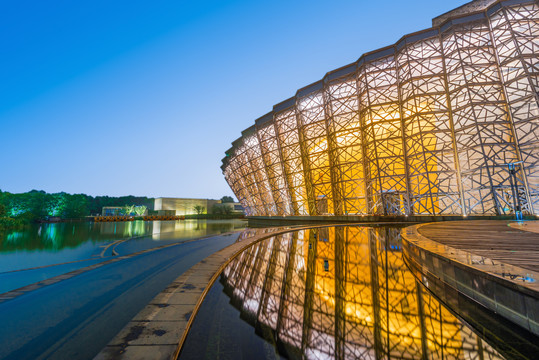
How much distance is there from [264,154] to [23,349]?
1088 inches

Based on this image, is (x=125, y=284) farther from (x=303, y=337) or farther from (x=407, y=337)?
(x=407, y=337)

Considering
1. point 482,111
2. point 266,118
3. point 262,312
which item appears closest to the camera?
point 262,312

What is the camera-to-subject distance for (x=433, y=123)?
19844 mm

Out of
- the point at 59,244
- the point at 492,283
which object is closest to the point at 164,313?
the point at 492,283

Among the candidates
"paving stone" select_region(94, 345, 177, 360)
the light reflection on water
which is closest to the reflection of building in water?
"paving stone" select_region(94, 345, 177, 360)

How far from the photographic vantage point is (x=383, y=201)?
21.1 m

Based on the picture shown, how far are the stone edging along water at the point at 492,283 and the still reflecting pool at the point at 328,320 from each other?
0.47 m

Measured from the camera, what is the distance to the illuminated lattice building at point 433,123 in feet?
53.1

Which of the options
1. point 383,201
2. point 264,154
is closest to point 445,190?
point 383,201

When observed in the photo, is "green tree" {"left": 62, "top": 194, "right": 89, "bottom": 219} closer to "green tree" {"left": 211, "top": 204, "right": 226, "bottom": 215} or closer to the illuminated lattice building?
"green tree" {"left": 211, "top": 204, "right": 226, "bottom": 215}

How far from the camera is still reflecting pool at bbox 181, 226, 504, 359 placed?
194cm

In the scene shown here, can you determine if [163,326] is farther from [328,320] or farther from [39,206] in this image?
[39,206]

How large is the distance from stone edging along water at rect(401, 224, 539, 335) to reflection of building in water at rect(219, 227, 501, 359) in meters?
0.48

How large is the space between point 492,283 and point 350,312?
1688 millimetres
